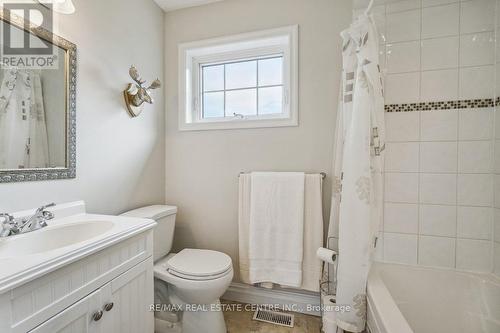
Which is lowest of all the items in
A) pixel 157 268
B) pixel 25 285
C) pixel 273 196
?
pixel 157 268

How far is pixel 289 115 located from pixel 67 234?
1440 millimetres

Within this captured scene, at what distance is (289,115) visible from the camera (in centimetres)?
166

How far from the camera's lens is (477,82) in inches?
51.5

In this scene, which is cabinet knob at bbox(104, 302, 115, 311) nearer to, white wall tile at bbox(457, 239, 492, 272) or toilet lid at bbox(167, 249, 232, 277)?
toilet lid at bbox(167, 249, 232, 277)

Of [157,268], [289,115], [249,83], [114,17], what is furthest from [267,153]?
[114,17]

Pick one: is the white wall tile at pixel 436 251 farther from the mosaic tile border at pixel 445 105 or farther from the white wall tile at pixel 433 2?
the white wall tile at pixel 433 2

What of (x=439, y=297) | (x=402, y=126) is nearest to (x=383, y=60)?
(x=402, y=126)

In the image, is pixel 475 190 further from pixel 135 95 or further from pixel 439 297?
pixel 135 95

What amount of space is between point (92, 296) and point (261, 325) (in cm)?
113

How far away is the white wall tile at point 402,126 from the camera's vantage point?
4.61ft

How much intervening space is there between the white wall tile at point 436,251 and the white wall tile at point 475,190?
9.8 inches

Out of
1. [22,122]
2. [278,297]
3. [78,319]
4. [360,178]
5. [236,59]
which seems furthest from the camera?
[236,59]

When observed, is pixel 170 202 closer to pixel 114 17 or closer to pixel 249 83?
pixel 249 83

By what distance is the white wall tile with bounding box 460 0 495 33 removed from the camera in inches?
50.8
